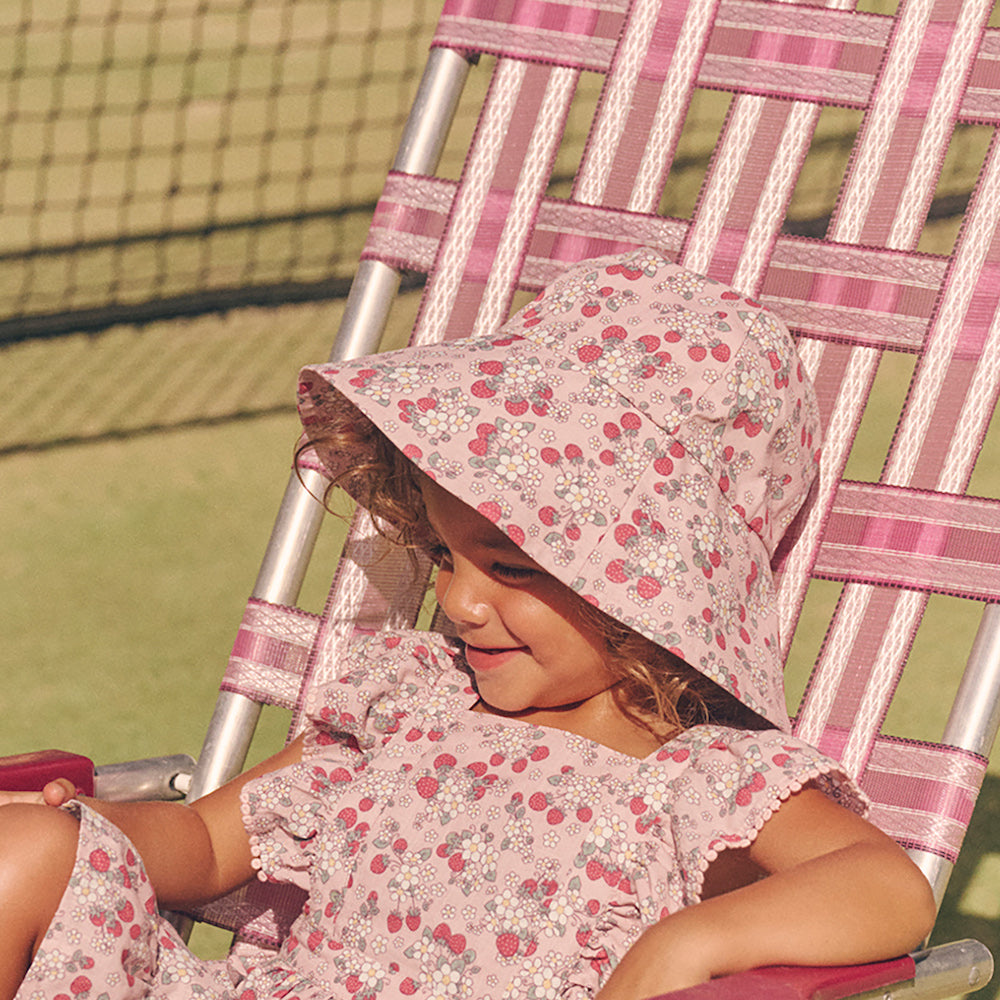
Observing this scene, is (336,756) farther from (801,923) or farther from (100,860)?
(801,923)

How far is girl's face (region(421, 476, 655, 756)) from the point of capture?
1.29 metres

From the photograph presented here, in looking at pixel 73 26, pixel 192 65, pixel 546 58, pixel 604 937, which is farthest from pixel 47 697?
pixel 73 26

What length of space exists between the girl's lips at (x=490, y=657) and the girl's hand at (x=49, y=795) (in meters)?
0.36

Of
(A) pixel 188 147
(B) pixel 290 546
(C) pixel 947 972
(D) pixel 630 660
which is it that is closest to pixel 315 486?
(B) pixel 290 546

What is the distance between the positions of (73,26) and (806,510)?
12.8 feet

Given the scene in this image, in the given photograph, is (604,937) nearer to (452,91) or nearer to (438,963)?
(438,963)

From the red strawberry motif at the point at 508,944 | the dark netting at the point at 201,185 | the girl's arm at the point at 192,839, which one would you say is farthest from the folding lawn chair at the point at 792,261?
the dark netting at the point at 201,185

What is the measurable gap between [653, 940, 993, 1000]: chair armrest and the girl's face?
311 mm

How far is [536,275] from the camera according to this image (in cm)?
171

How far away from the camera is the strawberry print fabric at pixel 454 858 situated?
1.17m

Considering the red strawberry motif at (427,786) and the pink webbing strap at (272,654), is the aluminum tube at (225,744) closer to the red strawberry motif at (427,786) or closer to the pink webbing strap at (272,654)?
the pink webbing strap at (272,654)

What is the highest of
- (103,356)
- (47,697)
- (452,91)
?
(452,91)

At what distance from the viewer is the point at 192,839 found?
1404mm

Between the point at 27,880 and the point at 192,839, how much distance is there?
0.29 m
